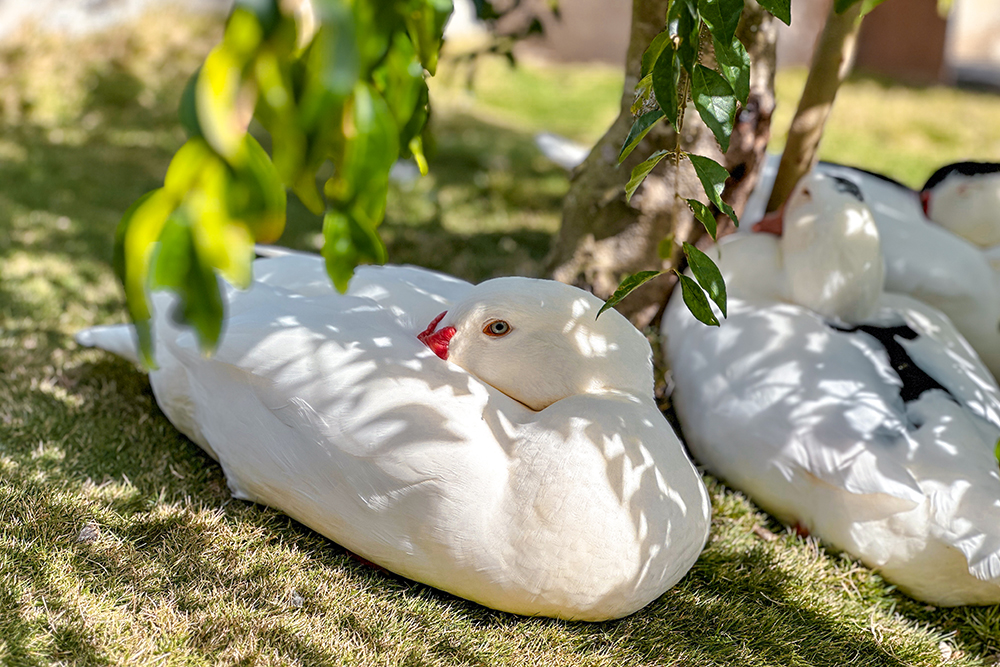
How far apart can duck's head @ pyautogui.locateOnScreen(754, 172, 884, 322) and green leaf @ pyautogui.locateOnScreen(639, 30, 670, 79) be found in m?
1.38

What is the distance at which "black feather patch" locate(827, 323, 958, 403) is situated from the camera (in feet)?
7.55

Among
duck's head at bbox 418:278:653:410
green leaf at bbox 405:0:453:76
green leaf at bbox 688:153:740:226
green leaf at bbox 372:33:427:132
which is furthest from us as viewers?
duck's head at bbox 418:278:653:410

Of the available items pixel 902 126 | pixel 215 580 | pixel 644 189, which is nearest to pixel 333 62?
pixel 215 580

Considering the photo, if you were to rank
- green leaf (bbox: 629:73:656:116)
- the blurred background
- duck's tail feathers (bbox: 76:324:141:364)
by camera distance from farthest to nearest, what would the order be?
the blurred background → duck's tail feathers (bbox: 76:324:141:364) → green leaf (bbox: 629:73:656:116)

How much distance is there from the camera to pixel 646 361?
6.87ft

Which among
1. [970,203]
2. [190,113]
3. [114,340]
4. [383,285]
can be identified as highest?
[190,113]

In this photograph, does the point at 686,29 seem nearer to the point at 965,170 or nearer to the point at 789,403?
the point at 789,403

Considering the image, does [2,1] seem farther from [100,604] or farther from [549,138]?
[100,604]

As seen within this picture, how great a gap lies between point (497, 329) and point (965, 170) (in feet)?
7.62

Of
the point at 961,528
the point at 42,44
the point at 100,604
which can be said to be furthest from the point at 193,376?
the point at 42,44

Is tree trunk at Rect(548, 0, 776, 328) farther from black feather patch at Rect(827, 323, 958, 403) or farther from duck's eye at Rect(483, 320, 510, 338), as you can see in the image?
duck's eye at Rect(483, 320, 510, 338)

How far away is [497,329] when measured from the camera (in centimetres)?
205

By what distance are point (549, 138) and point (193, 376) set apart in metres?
2.53

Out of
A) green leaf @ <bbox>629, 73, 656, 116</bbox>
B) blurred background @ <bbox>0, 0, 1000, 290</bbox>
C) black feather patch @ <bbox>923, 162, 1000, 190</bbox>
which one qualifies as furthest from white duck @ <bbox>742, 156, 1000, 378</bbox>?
green leaf @ <bbox>629, 73, 656, 116</bbox>
